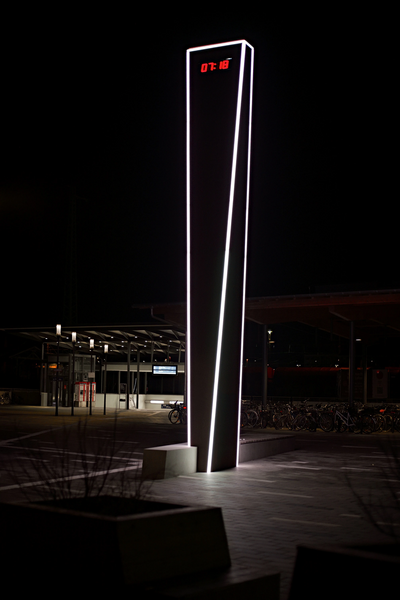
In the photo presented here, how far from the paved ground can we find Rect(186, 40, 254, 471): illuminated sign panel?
3.33 feet

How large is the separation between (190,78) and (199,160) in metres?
1.61

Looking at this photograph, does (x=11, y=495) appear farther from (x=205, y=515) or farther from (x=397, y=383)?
(x=397, y=383)

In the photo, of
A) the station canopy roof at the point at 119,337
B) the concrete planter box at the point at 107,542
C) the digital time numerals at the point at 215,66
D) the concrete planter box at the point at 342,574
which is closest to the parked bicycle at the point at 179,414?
the station canopy roof at the point at 119,337

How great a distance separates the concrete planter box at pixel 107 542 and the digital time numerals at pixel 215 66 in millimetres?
9363

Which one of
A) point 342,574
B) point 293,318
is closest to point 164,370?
point 293,318

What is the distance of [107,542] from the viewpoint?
389 centimetres

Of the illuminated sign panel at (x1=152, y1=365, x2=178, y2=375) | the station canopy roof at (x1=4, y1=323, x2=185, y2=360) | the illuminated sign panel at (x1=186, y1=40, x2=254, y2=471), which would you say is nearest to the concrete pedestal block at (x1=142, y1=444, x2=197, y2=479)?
the illuminated sign panel at (x1=186, y1=40, x2=254, y2=471)

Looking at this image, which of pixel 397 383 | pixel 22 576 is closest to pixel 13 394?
pixel 397 383

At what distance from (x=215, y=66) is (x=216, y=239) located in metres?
3.24

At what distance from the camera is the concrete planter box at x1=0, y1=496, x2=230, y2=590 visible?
12.7ft

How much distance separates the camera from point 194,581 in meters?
4.15

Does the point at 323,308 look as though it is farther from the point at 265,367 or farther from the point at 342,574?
the point at 342,574

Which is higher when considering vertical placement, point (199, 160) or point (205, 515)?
point (199, 160)

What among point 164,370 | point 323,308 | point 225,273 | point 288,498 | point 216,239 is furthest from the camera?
point 164,370
